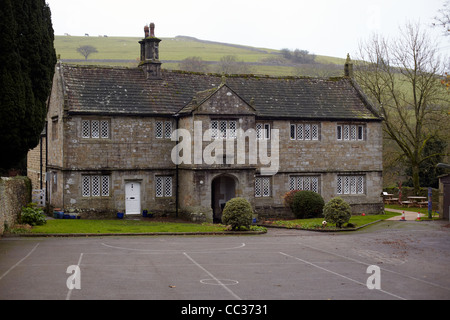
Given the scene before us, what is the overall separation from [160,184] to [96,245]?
12992mm

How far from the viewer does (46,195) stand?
3834 centimetres

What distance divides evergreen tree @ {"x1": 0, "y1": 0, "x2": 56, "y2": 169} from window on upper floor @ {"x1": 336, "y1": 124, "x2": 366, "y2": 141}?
2139 cm

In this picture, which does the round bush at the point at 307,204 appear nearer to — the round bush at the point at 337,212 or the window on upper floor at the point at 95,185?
the round bush at the point at 337,212

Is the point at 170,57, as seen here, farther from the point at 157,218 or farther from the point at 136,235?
the point at 136,235

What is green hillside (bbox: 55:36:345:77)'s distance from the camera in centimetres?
10844

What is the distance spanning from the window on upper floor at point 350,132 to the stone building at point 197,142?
71mm

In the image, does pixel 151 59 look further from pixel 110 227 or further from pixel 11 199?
pixel 11 199

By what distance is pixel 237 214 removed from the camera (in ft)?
94.1

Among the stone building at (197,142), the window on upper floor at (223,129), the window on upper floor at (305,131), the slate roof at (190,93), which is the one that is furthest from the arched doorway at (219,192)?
the window on upper floor at (305,131)

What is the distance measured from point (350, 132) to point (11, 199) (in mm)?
23443

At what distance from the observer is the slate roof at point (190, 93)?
34531 mm

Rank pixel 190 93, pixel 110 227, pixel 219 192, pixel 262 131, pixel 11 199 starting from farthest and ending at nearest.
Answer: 1. pixel 190 93
2. pixel 262 131
3. pixel 219 192
4. pixel 110 227
5. pixel 11 199

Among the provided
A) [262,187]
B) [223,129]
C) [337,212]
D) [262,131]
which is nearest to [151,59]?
[223,129]

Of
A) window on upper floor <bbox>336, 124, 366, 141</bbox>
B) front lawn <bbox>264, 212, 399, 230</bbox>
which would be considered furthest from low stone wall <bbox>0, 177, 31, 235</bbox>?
window on upper floor <bbox>336, 124, 366, 141</bbox>
